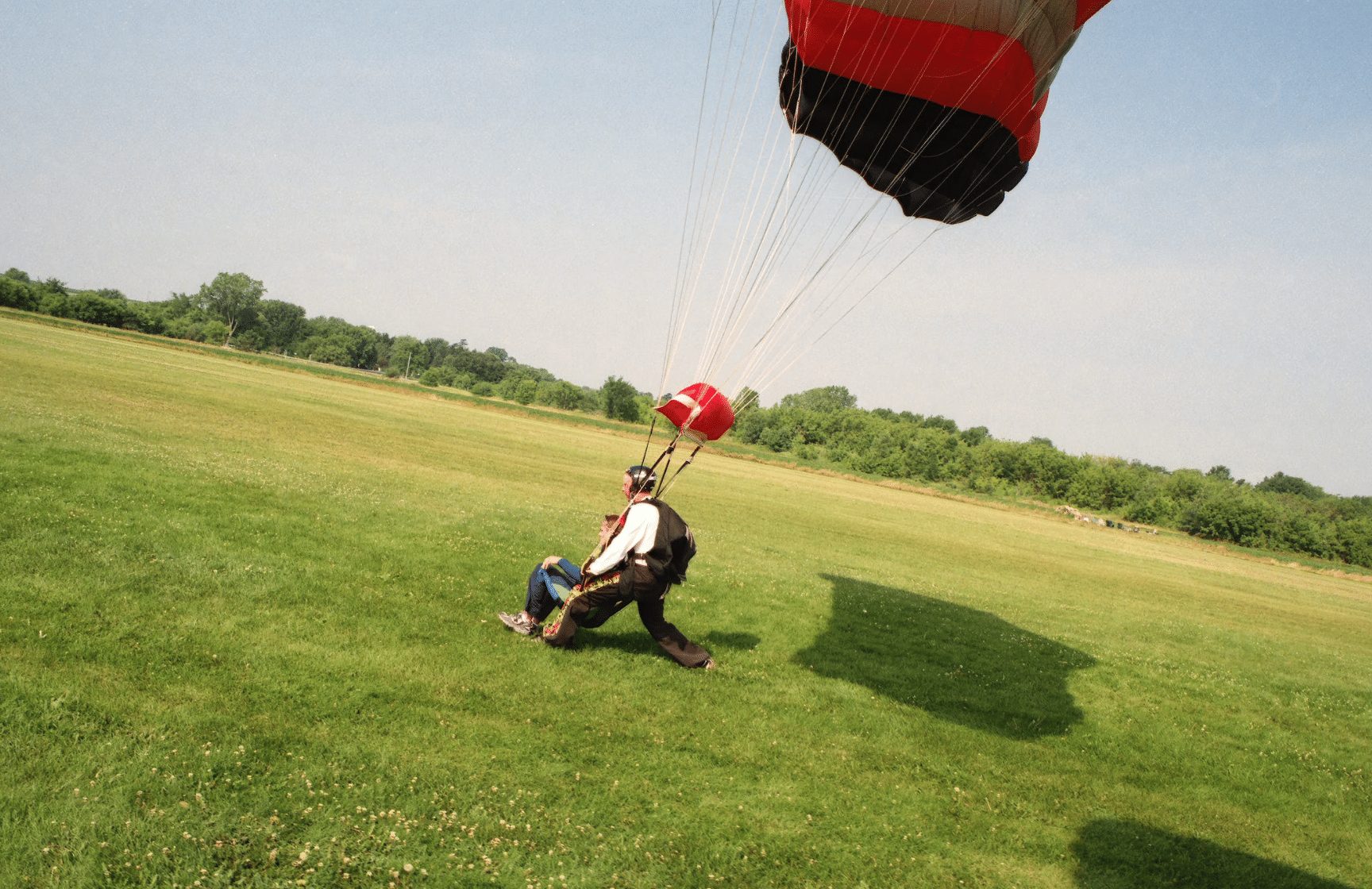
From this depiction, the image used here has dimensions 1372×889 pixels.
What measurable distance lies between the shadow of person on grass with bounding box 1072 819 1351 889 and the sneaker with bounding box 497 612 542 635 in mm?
5189

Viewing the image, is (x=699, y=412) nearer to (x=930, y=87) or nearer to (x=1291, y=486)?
(x=930, y=87)

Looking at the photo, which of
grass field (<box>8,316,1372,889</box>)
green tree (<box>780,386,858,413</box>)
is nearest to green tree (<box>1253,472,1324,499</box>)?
green tree (<box>780,386,858,413</box>)

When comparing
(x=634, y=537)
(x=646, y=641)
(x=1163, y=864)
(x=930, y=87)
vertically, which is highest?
(x=930, y=87)

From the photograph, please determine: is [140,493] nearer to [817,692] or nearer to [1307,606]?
[817,692]

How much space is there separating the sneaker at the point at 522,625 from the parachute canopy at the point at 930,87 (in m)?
6.41

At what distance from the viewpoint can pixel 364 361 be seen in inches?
7096

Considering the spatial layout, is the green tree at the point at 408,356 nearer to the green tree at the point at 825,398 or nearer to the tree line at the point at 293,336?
the tree line at the point at 293,336

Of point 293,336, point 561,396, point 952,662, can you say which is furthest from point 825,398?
point 952,662

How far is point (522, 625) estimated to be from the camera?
809 cm

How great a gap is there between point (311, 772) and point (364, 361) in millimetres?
191376

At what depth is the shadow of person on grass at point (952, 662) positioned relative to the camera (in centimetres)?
850

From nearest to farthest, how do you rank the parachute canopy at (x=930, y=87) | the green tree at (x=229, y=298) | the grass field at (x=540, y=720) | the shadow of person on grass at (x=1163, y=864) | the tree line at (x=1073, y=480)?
the grass field at (x=540, y=720), the shadow of person on grass at (x=1163, y=864), the parachute canopy at (x=930, y=87), the tree line at (x=1073, y=480), the green tree at (x=229, y=298)

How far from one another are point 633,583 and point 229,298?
166m

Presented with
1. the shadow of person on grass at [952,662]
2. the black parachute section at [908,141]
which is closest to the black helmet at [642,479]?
the shadow of person on grass at [952,662]
